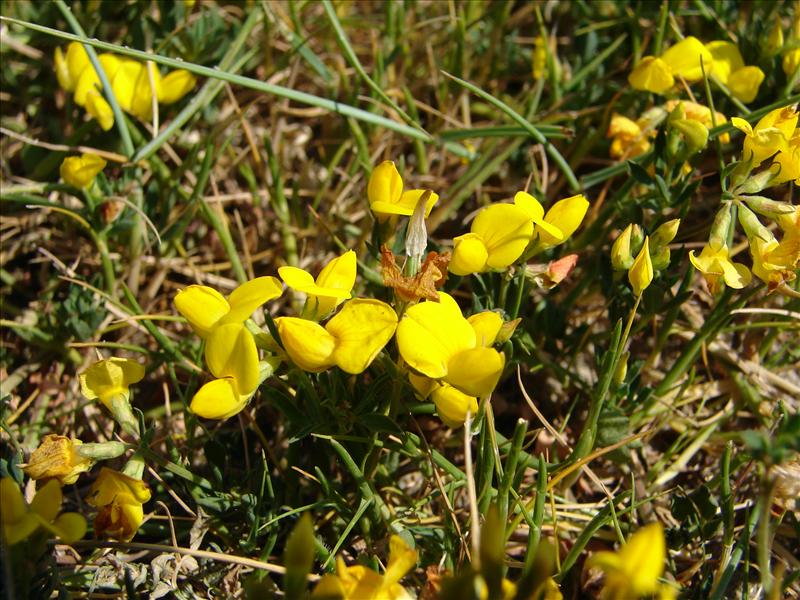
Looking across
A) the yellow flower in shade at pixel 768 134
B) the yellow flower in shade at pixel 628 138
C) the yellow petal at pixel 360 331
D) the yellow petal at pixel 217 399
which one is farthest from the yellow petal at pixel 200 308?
the yellow flower in shade at pixel 628 138

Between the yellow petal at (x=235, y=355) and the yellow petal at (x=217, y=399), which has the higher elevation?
the yellow petal at (x=235, y=355)

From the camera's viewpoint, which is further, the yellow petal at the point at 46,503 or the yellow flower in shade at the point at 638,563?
the yellow petal at the point at 46,503

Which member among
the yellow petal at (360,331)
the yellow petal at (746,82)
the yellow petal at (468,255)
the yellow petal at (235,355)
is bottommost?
the yellow petal at (235,355)

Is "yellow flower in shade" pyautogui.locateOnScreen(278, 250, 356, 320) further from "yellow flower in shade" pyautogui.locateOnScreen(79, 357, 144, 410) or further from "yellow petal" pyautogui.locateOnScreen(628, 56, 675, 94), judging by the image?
"yellow petal" pyautogui.locateOnScreen(628, 56, 675, 94)

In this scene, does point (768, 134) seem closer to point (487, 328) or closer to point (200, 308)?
point (487, 328)

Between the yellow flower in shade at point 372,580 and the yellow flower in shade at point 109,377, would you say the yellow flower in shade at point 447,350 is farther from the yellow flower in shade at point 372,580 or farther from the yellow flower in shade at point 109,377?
the yellow flower in shade at point 109,377

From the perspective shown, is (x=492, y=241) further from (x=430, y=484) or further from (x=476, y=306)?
(x=430, y=484)

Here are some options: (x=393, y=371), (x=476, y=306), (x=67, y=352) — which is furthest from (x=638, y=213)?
(x=67, y=352)
